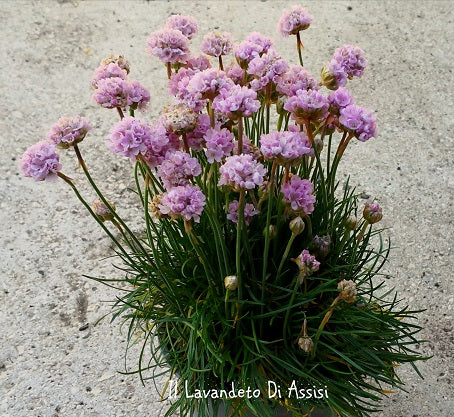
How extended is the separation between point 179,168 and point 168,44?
0.21m

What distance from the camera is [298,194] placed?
91 cm

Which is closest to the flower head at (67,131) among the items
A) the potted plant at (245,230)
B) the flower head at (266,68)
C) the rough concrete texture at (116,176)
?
the potted plant at (245,230)

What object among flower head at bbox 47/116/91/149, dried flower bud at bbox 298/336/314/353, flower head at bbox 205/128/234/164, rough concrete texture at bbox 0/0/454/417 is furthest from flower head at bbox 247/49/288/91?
rough concrete texture at bbox 0/0/454/417

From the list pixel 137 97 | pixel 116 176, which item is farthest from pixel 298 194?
pixel 116 176

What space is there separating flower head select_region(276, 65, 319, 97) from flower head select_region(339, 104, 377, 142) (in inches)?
2.6

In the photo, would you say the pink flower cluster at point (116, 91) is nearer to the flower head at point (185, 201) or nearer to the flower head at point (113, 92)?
the flower head at point (113, 92)

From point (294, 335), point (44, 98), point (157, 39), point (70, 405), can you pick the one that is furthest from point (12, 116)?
point (294, 335)

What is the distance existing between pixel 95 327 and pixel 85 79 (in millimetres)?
971

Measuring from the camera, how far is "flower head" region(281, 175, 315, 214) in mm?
908

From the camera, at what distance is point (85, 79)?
A: 2.19m

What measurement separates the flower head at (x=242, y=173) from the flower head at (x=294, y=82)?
0.49 feet

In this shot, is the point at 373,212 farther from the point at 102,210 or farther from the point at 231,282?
the point at 102,210

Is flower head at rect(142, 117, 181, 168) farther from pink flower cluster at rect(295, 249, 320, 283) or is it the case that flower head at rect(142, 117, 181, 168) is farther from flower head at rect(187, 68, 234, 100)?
pink flower cluster at rect(295, 249, 320, 283)

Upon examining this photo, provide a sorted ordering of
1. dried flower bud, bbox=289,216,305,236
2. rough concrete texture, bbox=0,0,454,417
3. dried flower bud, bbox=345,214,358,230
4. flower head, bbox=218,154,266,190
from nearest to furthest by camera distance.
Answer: flower head, bbox=218,154,266,190 → dried flower bud, bbox=289,216,305,236 → dried flower bud, bbox=345,214,358,230 → rough concrete texture, bbox=0,0,454,417
